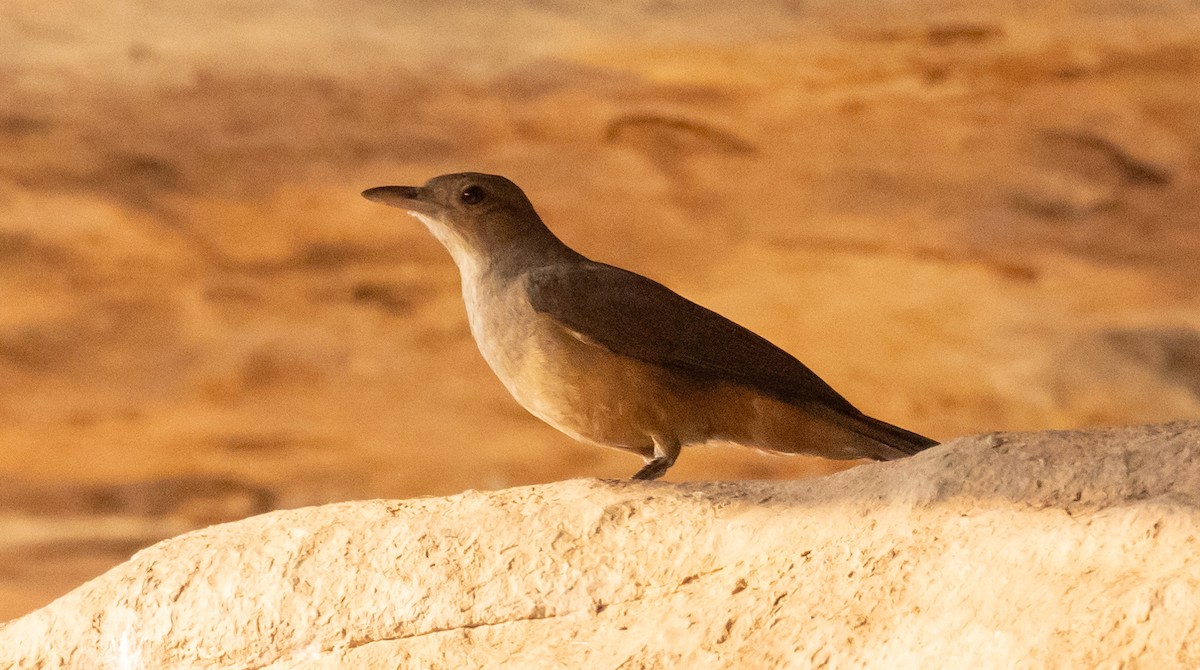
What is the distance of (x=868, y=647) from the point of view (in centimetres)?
305

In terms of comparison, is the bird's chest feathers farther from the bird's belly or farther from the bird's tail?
the bird's tail

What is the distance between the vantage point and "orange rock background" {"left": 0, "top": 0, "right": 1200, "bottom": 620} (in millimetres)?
6707

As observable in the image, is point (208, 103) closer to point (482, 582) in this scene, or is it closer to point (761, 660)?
point (482, 582)

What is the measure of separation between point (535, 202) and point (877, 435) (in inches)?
109

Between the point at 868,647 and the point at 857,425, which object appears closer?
the point at 868,647

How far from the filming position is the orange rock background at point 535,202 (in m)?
6.71

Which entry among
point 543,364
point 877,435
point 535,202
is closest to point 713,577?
point 543,364

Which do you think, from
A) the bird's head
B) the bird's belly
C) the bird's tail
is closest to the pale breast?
the bird's belly

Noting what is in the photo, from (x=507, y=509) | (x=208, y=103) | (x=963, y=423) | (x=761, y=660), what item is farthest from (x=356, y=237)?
(x=761, y=660)

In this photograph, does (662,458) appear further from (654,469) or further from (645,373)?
(645,373)

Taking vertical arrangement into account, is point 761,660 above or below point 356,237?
below

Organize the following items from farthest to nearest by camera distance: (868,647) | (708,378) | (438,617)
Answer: (708,378) < (438,617) < (868,647)

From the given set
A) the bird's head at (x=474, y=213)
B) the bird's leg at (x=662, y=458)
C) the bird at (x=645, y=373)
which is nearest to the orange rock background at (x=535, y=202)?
the bird's head at (x=474, y=213)

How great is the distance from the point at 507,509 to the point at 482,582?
10.0 inches
